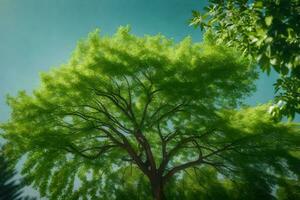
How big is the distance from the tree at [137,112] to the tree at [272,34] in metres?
6.51

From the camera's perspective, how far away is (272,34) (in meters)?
2.79

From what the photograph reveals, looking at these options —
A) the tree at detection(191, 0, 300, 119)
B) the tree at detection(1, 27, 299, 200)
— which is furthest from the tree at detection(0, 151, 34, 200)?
the tree at detection(191, 0, 300, 119)

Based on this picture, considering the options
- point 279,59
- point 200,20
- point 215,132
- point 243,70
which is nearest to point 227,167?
point 215,132

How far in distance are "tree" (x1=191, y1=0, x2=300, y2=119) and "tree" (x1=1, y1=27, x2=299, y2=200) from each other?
6.51 m

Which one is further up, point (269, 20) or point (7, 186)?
point (7, 186)

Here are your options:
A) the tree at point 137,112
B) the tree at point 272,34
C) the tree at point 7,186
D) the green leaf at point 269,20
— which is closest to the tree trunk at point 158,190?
the tree at point 137,112

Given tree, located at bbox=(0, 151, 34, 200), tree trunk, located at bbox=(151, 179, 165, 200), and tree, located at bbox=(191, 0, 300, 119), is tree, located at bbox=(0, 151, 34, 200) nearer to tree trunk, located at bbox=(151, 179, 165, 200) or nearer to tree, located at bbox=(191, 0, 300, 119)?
tree trunk, located at bbox=(151, 179, 165, 200)

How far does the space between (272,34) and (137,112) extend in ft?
36.8

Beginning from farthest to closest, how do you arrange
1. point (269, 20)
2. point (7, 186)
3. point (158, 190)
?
point (7, 186) → point (158, 190) → point (269, 20)

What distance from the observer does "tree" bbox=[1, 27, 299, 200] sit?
1090cm

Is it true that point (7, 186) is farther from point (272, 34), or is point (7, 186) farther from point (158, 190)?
point (272, 34)

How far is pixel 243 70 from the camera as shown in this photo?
10.8m

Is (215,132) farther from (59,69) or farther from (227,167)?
(59,69)

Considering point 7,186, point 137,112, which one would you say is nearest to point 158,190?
point 137,112
